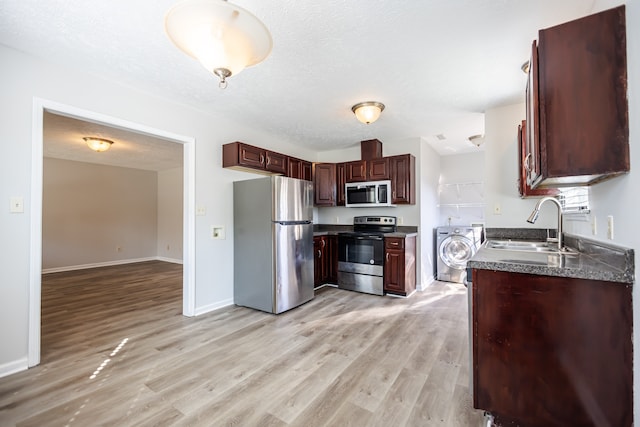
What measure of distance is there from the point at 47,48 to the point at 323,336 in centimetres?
326

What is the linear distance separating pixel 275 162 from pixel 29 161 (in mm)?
2446

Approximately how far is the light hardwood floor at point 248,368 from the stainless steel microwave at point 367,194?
159cm

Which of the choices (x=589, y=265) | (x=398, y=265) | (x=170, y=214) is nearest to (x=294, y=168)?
(x=398, y=265)

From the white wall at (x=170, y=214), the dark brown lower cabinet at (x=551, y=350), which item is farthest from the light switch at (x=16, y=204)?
the white wall at (x=170, y=214)

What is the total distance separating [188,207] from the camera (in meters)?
3.24

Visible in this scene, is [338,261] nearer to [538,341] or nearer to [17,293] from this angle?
[538,341]

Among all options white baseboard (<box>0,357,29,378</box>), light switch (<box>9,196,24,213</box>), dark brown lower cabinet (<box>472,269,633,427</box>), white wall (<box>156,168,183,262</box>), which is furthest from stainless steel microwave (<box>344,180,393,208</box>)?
white wall (<box>156,168,183,262</box>)

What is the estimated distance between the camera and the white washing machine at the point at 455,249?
4.59 metres

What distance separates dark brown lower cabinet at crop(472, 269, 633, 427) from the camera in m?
1.20

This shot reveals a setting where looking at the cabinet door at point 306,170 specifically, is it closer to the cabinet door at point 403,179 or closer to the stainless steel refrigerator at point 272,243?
the stainless steel refrigerator at point 272,243

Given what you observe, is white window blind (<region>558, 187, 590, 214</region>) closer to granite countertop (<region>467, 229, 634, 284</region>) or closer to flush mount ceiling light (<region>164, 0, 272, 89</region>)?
granite countertop (<region>467, 229, 634, 284</region>)

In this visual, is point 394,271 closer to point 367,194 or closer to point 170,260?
point 367,194

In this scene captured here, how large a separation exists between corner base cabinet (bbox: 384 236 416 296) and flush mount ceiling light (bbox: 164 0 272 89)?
3.09 m

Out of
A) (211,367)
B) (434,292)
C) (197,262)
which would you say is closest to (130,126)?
(197,262)
